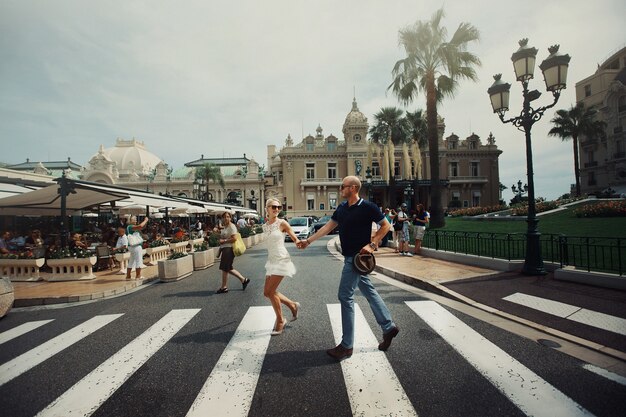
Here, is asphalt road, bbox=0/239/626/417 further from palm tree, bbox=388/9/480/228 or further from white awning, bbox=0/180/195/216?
palm tree, bbox=388/9/480/228

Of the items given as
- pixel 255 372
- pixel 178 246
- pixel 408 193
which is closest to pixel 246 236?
pixel 178 246

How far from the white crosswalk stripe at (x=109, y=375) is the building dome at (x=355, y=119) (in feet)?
158

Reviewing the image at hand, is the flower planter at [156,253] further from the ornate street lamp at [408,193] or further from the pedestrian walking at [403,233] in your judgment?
the ornate street lamp at [408,193]

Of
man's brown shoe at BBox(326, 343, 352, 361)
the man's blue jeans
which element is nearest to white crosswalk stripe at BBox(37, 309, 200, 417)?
man's brown shoe at BBox(326, 343, 352, 361)

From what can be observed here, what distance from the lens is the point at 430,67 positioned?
1816 centimetres

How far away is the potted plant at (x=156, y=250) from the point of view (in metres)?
11.2

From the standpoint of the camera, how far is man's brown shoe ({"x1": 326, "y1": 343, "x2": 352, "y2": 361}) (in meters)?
3.35

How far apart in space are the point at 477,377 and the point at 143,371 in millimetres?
3466

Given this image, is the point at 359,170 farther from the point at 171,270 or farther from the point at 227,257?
the point at 227,257

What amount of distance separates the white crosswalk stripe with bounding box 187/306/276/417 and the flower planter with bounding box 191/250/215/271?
6281 millimetres

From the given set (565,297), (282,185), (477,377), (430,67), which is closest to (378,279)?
(565,297)

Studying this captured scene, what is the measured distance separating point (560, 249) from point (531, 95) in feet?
12.9

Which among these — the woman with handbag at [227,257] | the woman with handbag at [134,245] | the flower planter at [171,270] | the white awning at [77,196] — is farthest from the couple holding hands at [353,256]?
the white awning at [77,196]

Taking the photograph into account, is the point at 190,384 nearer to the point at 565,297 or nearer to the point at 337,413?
the point at 337,413
